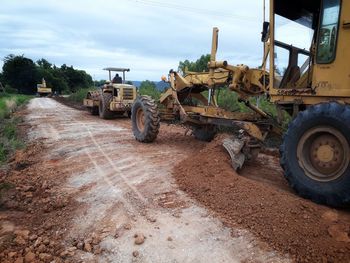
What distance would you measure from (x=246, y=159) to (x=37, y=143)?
6.24 meters

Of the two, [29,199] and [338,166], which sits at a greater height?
[338,166]

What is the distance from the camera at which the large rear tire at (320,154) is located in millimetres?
4691

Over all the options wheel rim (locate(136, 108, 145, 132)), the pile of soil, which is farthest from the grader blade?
wheel rim (locate(136, 108, 145, 132))

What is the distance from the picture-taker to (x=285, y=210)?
4660 millimetres

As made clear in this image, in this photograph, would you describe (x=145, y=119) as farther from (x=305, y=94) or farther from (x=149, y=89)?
(x=149, y=89)

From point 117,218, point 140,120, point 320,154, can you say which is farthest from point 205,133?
point 117,218

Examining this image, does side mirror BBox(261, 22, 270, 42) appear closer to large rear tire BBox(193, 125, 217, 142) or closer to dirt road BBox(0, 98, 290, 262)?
dirt road BBox(0, 98, 290, 262)

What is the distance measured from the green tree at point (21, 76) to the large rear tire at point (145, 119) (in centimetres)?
6822

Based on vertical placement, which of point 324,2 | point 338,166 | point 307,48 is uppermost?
point 324,2

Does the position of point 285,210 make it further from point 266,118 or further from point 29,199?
point 29,199

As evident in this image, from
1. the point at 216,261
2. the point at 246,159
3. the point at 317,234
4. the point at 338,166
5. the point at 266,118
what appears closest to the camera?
the point at 216,261

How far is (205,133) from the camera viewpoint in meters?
9.96

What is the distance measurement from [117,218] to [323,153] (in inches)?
114

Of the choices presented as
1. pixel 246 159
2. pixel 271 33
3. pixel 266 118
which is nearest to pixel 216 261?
pixel 246 159
